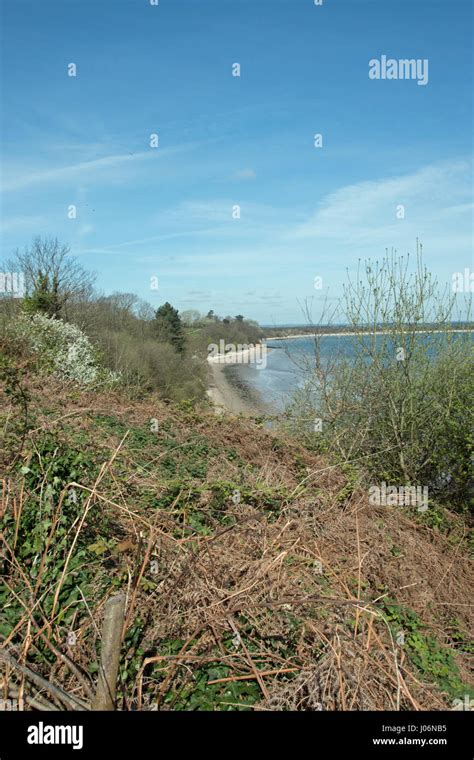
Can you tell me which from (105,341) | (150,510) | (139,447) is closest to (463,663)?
(150,510)

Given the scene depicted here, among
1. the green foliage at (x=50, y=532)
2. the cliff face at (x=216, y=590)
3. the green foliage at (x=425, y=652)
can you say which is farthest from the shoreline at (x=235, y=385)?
the green foliage at (x=50, y=532)

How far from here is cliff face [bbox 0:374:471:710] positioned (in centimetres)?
286

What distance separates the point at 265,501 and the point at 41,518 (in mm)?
2139

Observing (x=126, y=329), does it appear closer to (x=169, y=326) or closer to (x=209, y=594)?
(x=169, y=326)

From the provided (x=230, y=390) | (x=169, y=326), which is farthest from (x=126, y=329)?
(x=230, y=390)

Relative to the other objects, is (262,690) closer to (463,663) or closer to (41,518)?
(41,518)

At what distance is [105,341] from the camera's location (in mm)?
25578

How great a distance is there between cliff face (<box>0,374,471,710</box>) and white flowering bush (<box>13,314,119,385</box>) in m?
9.71

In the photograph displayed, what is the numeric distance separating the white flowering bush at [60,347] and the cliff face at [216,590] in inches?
382

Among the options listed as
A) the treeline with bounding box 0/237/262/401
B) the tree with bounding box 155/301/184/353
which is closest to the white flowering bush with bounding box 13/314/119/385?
the treeline with bounding box 0/237/262/401

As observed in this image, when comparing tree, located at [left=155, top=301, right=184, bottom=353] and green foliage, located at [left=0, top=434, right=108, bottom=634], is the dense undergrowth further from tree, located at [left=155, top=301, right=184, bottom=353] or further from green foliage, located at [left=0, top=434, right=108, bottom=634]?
tree, located at [left=155, top=301, right=184, bottom=353]

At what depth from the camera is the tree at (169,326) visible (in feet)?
110

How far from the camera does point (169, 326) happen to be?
34.7 meters
